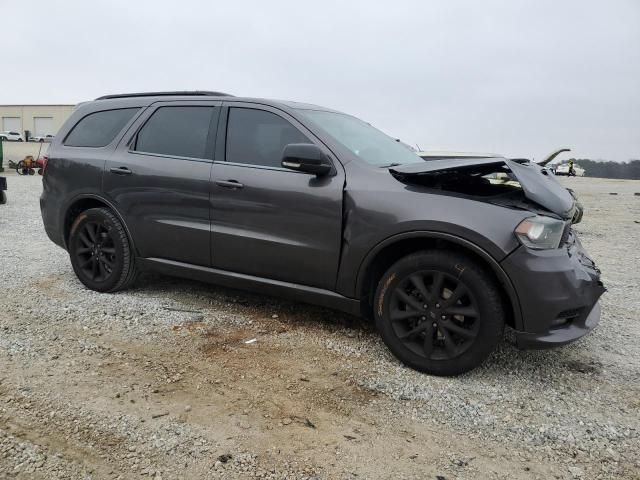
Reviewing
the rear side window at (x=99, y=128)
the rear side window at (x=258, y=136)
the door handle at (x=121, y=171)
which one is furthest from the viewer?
the rear side window at (x=99, y=128)

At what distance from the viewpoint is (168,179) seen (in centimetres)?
420

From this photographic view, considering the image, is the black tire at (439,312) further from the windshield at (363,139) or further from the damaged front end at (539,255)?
the windshield at (363,139)

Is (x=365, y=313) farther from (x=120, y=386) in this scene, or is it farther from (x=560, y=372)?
(x=120, y=386)

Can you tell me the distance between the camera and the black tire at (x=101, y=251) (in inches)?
178

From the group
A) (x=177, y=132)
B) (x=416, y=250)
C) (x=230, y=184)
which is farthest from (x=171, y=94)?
(x=416, y=250)

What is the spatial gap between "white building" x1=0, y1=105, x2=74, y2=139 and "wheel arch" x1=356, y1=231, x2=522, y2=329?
259 feet

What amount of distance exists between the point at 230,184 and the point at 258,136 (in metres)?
0.45

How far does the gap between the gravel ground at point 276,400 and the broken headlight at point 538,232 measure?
0.92 m

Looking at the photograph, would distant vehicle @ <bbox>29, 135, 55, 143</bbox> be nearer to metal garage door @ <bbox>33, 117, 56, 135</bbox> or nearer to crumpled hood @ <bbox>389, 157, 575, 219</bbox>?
crumpled hood @ <bbox>389, 157, 575, 219</bbox>

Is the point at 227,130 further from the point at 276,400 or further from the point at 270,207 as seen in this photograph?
the point at 276,400

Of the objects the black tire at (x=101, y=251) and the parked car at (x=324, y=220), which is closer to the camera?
the parked car at (x=324, y=220)

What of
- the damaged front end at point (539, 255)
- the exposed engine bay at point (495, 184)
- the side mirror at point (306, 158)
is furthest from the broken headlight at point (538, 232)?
the side mirror at point (306, 158)

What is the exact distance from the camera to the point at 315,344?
12.1 feet

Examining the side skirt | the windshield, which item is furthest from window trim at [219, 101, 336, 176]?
the side skirt
